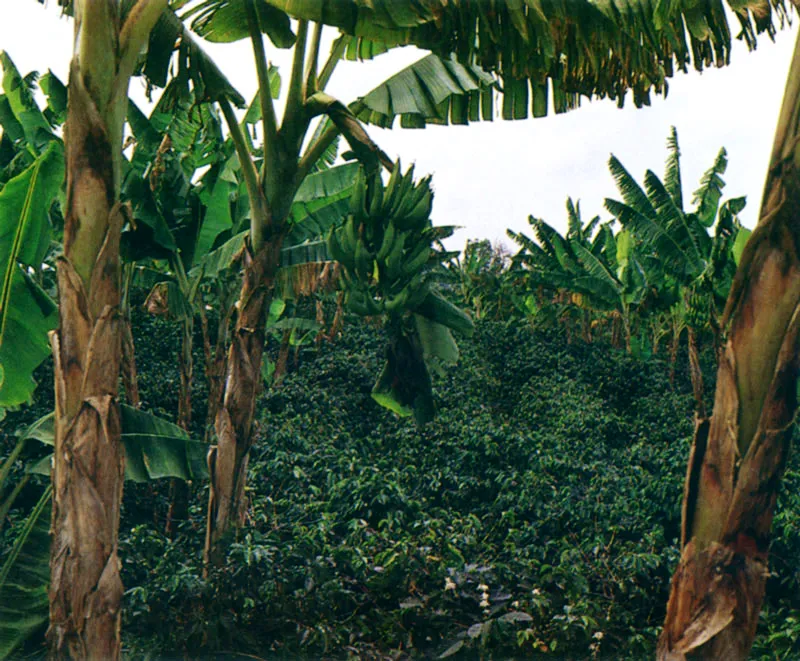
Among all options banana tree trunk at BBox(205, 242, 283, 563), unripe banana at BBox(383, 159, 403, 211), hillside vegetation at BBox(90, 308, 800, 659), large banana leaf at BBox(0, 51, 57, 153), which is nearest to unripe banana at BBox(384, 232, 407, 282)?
unripe banana at BBox(383, 159, 403, 211)

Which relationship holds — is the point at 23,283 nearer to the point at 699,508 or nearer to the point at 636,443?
the point at 699,508

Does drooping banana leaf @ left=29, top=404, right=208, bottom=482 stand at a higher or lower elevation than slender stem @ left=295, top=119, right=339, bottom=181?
lower

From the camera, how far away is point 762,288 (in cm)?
269

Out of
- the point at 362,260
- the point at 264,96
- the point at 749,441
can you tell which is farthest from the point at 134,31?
the point at 749,441

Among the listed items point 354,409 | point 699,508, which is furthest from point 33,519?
point 354,409

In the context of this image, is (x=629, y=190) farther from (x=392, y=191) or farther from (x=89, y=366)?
(x=89, y=366)

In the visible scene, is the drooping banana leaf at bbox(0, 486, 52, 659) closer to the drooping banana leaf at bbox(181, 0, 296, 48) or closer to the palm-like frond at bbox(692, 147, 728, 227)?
the drooping banana leaf at bbox(181, 0, 296, 48)

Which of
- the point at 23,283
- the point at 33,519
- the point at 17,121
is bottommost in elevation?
the point at 33,519

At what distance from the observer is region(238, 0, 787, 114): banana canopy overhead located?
3109 mm

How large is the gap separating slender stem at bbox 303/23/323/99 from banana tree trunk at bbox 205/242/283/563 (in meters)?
0.90

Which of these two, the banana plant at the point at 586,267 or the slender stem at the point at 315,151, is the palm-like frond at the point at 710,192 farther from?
the slender stem at the point at 315,151

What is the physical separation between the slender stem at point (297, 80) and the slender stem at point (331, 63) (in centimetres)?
28

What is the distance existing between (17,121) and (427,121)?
188 inches

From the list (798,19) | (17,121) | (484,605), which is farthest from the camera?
(17,121)
